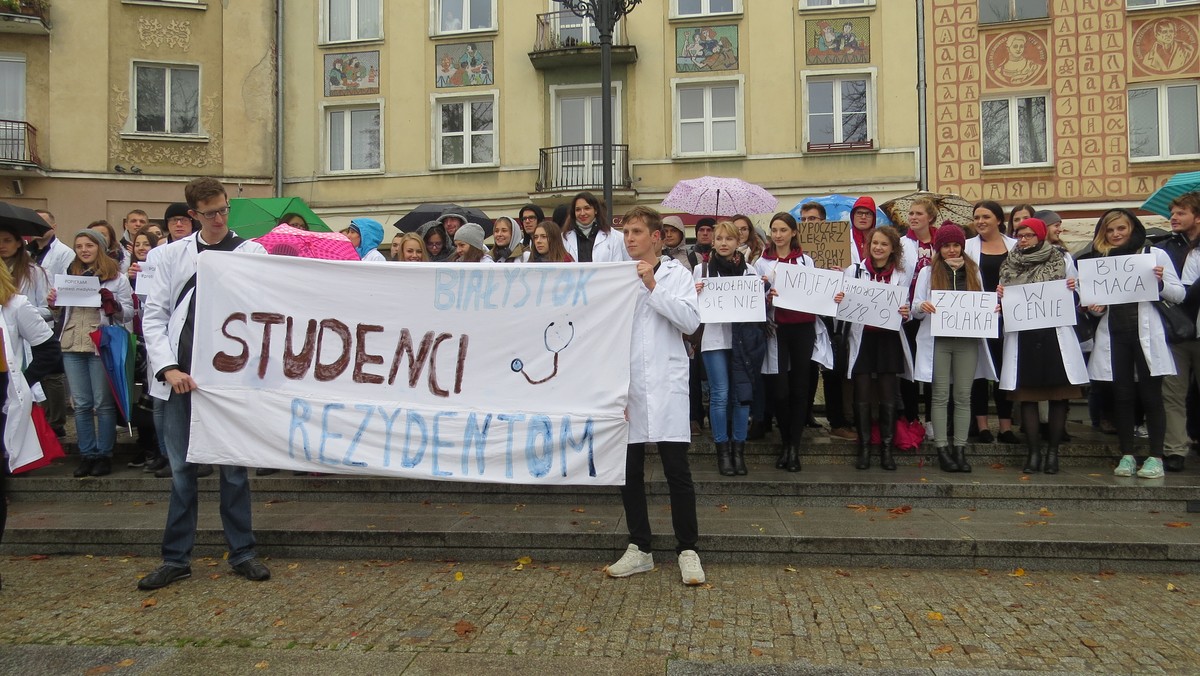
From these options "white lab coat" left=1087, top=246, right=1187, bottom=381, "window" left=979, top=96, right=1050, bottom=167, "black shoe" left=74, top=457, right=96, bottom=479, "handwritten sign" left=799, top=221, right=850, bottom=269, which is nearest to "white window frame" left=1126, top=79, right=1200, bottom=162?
"window" left=979, top=96, right=1050, bottom=167

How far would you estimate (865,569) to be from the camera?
18.7 feet

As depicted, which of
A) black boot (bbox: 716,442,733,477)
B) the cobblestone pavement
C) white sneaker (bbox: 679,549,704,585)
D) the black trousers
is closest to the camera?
the cobblestone pavement

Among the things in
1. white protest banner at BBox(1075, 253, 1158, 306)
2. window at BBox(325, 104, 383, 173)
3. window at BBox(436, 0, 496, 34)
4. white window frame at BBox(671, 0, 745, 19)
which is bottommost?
white protest banner at BBox(1075, 253, 1158, 306)

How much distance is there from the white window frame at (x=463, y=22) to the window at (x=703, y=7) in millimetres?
4856

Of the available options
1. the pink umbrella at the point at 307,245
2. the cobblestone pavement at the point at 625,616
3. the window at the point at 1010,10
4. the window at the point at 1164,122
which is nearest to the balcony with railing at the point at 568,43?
the window at the point at 1010,10

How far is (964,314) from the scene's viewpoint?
7656 mm

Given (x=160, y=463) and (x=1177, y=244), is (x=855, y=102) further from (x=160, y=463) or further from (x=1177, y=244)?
(x=160, y=463)

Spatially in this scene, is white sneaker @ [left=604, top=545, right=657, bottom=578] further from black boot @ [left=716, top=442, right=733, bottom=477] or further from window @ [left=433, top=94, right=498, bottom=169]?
window @ [left=433, top=94, right=498, bottom=169]

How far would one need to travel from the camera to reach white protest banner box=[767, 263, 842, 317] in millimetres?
7586

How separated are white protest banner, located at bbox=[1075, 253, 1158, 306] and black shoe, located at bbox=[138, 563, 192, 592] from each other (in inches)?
284

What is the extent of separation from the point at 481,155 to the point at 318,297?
748 inches

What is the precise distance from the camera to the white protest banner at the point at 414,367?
5699 millimetres

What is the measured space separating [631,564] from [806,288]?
326 centimetres

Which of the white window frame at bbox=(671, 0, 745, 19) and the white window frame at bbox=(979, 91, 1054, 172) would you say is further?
the white window frame at bbox=(671, 0, 745, 19)
